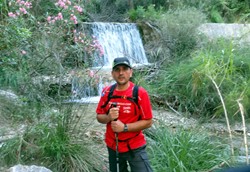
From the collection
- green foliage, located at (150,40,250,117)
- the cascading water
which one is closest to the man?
green foliage, located at (150,40,250,117)

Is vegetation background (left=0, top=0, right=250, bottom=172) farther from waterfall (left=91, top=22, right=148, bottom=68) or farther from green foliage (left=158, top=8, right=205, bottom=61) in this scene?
waterfall (left=91, top=22, right=148, bottom=68)

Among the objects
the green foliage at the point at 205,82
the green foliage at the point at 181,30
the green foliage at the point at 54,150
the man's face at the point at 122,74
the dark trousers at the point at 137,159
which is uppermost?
the green foliage at the point at 181,30

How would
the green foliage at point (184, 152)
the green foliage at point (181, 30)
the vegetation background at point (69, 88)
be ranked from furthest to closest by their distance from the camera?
the green foliage at point (181, 30) < the green foliage at point (184, 152) < the vegetation background at point (69, 88)

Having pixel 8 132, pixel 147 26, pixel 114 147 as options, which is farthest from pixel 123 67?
pixel 147 26

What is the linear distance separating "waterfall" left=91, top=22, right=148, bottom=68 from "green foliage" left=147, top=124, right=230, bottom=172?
24.4 ft

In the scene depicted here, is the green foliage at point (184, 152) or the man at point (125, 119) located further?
the green foliage at point (184, 152)

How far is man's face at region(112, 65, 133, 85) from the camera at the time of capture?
293cm

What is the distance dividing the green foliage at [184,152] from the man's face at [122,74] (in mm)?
1725

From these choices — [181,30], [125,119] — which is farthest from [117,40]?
[125,119]

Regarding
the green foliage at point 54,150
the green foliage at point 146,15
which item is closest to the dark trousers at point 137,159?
the green foliage at point 54,150

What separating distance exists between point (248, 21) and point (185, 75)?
5.44 meters

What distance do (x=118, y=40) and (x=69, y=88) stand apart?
7.37m

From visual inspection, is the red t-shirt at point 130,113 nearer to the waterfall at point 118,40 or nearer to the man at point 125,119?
the man at point 125,119

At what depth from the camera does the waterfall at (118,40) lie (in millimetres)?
12484
